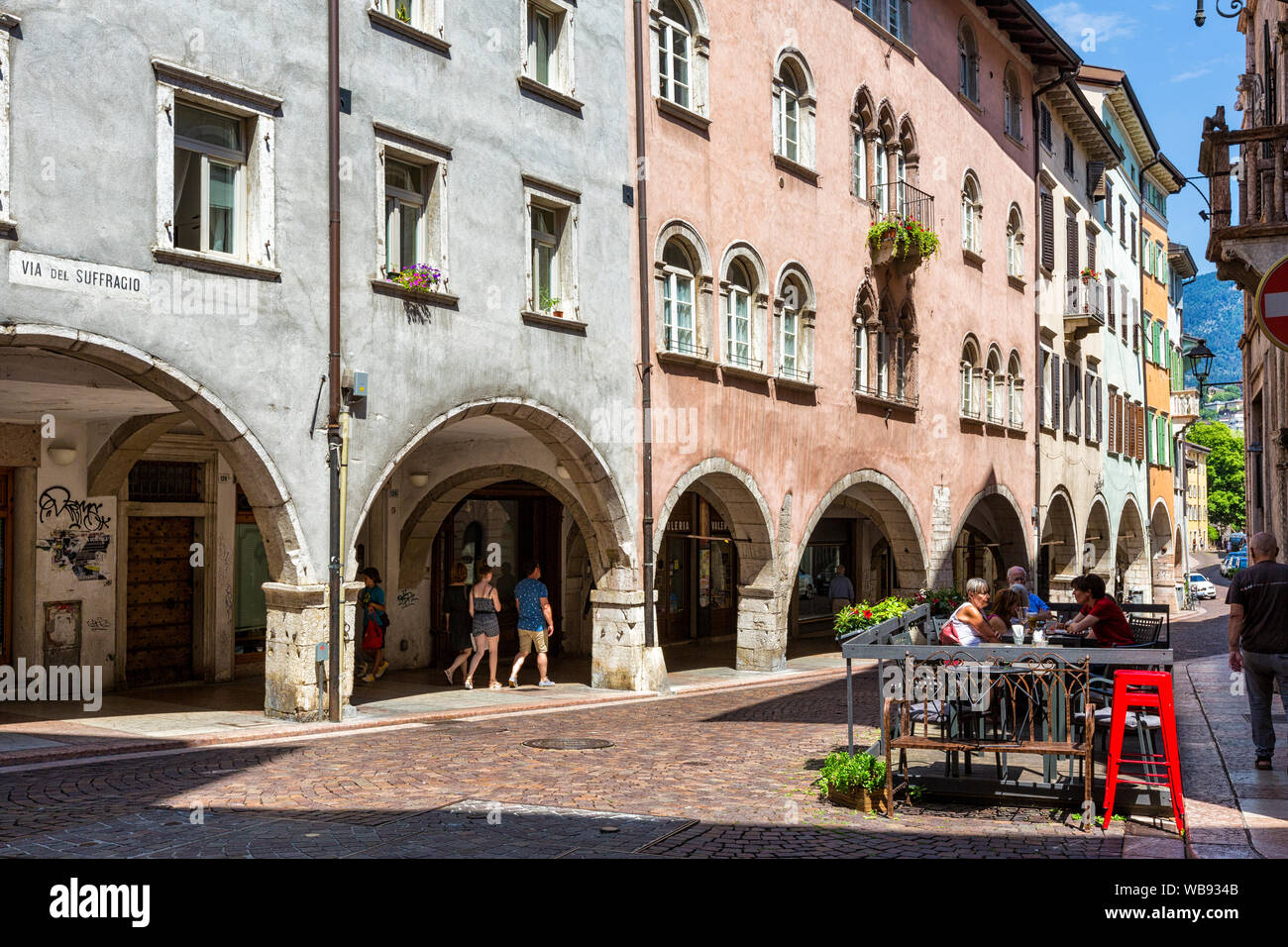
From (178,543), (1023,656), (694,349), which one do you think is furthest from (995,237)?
(1023,656)

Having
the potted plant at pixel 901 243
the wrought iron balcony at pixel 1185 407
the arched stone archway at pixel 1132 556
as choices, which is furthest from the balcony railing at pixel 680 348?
the wrought iron balcony at pixel 1185 407

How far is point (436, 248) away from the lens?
50.5 feet

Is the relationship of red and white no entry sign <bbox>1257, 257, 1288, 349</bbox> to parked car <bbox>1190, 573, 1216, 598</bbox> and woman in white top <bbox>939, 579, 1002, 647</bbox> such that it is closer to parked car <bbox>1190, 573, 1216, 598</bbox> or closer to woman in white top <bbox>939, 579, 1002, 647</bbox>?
woman in white top <bbox>939, 579, 1002, 647</bbox>

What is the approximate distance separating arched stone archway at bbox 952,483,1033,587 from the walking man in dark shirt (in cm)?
1864

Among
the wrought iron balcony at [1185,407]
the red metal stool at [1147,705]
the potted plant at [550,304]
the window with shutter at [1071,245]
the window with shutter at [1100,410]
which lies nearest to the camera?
the red metal stool at [1147,705]

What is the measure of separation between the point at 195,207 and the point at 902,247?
15.3m

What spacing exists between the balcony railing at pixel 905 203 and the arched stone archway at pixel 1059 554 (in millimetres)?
11443

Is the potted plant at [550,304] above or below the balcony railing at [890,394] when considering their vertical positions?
above

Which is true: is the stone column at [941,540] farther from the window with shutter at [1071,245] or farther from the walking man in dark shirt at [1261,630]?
the walking man in dark shirt at [1261,630]

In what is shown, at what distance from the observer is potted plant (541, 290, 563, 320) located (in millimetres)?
17359

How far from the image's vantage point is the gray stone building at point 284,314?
1192 centimetres

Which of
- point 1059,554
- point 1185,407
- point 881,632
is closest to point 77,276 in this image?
point 881,632

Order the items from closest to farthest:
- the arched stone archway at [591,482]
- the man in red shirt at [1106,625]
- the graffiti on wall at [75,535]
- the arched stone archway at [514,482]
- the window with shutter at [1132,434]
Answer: the man in red shirt at [1106,625], the graffiti on wall at [75,535], the arched stone archway at [591,482], the arched stone archway at [514,482], the window with shutter at [1132,434]

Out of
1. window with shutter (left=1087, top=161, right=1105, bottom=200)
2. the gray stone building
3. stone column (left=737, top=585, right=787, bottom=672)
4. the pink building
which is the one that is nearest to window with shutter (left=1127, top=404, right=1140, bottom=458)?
window with shutter (left=1087, top=161, right=1105, bottom=200)
